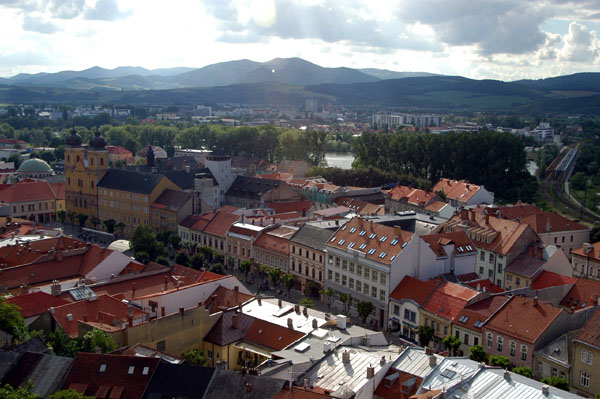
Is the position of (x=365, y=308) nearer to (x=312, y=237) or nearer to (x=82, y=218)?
(x=312, y=237)

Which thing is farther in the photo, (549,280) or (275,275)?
(275,275)

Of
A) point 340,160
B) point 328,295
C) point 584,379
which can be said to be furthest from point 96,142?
point 340,160

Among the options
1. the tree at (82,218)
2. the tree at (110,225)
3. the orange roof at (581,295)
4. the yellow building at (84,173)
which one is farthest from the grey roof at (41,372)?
the yellow building at (84,173)

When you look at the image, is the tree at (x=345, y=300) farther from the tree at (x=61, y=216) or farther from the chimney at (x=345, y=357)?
the tree at (x=61, y=216)

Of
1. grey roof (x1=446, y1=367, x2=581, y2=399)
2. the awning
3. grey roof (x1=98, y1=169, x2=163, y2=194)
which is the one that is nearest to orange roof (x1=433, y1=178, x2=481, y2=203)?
grey roof (x1=98, y1=169, x2=163, y2=194)

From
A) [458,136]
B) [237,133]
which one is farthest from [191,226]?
[237,133]
